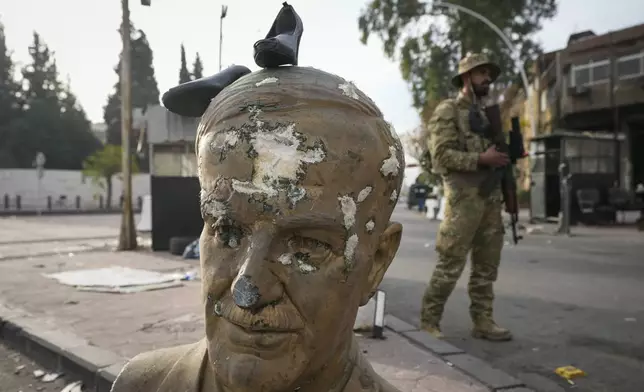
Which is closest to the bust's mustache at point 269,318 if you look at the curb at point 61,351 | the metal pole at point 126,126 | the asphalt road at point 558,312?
the curb at point 61,351

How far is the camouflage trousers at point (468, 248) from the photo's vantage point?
4.07 m

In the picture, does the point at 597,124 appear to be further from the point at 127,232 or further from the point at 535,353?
the point at 535,353

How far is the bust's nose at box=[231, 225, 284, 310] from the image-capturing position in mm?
1286

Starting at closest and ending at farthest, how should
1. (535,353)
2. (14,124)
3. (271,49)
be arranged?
(271,49)
(535,353)
(14,124)

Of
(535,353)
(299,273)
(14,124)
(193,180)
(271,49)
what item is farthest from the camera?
(14,124)

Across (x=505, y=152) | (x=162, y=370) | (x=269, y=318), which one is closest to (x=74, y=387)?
(x=162, y=370)

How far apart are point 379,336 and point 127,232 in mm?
7444

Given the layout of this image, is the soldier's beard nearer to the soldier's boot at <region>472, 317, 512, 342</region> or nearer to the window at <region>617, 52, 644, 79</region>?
the soldier's boot at <region>472, 317, 512, 342</region>

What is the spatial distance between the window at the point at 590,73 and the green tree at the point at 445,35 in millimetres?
3455

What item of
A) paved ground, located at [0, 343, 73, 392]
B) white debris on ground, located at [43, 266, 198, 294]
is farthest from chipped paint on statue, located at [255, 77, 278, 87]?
white debris on ground, located at [43, 266, 198, 294]

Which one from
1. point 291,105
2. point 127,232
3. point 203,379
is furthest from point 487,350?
point 127,232

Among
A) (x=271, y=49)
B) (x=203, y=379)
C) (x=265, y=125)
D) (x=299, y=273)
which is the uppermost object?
(x=271, y=49)

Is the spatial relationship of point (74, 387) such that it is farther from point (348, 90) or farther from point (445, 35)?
point (445, 35)

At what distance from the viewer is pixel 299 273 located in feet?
4.43
